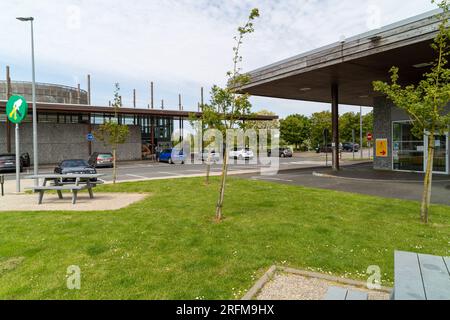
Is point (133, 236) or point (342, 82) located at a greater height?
point (342, 82)

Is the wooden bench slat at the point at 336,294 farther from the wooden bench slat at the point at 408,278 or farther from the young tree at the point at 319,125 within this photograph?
the young tree at the point at 319,125

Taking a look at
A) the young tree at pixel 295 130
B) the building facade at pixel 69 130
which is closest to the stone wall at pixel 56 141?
the building facade at pixel 69 130

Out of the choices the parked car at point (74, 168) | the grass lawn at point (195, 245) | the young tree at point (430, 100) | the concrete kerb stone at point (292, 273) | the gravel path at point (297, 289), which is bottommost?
the gravel path at point (297, 289)

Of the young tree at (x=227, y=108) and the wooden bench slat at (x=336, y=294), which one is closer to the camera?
the wooden bench slat at (x=336, y=294)

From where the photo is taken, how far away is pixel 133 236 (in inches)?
227

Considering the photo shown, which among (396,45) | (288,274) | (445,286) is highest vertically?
(396,45)

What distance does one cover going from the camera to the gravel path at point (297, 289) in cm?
350

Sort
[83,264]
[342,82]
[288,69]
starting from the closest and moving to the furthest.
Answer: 1. [83,264]
2. [288,69]
3. [342,82]

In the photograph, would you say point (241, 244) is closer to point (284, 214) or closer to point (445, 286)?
point (284, 214)

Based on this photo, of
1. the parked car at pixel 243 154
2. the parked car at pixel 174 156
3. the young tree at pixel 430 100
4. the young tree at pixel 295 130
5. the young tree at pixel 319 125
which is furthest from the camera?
the young tree at pixel 295 130

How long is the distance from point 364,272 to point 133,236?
400 centimetres

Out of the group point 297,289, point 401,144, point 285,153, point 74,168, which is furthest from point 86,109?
point 297,289

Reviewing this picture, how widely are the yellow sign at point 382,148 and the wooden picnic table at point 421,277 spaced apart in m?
19.1

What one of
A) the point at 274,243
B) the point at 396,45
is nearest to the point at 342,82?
the point at 396,45
